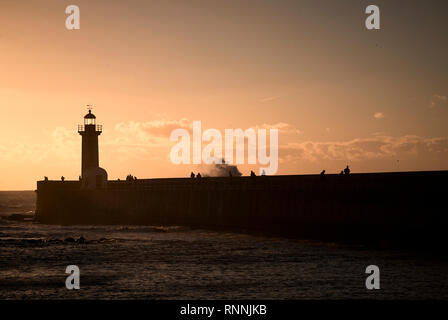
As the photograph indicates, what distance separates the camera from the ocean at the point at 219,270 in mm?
20484

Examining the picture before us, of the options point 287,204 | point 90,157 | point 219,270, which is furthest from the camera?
point 90,157

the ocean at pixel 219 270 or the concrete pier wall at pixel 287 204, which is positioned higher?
the concrete pier wall at pixel 287 204

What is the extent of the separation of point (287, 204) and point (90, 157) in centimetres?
3388

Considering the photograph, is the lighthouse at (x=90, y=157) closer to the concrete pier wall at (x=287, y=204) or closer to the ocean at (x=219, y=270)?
the concrete pier wall at (x=287, y=204)

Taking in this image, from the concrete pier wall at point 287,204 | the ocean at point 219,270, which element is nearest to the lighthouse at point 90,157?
the concrete pier wall at point 287,204

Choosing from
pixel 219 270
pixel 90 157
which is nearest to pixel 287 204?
pixel 219 270

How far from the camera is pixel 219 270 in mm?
25875

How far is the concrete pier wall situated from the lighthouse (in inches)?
67.3

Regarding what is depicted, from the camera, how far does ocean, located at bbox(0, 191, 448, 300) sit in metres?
20.5

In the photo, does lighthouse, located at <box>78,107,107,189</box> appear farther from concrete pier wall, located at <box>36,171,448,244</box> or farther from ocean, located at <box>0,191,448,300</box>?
ocean, located at <box>0,191,448,300</box>

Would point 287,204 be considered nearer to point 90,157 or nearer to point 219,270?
point 219,270

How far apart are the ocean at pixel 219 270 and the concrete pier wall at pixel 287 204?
254 centimetres

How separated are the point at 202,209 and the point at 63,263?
2322 centimetres
